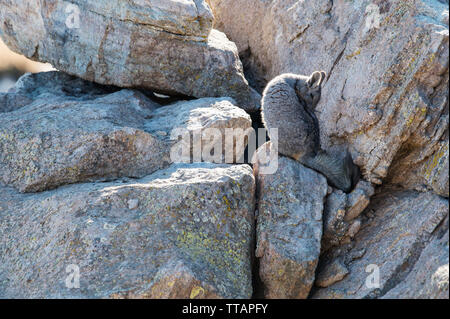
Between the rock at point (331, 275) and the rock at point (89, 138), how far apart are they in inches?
105

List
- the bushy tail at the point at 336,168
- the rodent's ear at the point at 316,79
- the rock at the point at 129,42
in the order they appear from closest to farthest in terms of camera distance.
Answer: the bushy tail at the point at 336,168, the rodent's ear at the point at 316,79, the rock at the point at 129,42

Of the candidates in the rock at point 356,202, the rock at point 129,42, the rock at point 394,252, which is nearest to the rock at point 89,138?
the rock at point 129,42

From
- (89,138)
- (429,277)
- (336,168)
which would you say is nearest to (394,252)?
(429,277)

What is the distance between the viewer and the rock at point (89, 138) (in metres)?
6.62

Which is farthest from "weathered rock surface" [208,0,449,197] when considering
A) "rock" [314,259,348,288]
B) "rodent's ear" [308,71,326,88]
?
"rock" [314,259,348,288]

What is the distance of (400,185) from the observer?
6.84m

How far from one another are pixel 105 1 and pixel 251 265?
5.26 meters

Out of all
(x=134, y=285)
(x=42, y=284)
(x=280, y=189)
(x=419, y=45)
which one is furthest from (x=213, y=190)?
(x=419, y=45)

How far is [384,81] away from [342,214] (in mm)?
1995

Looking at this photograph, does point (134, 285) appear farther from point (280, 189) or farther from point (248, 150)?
point (248, 150)

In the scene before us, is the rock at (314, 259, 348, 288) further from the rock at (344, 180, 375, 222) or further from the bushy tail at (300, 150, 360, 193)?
the bushy tail at (300, 150, 360, 193)

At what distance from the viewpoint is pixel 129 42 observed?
821 centimetres

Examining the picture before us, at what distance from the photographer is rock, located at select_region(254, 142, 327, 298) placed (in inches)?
231

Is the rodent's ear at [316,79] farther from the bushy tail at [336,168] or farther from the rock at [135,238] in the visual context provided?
the rock at [135,238]
